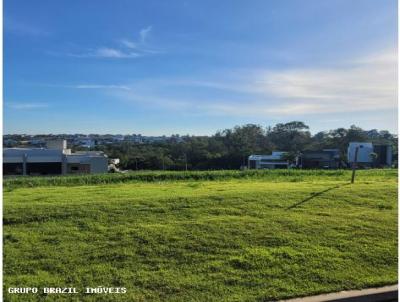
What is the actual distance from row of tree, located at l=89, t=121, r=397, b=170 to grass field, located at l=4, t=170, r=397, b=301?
11.3 m

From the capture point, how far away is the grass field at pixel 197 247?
3121mm

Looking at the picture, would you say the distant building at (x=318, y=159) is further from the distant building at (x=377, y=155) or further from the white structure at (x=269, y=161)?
the distant building at (x=377, y=155)

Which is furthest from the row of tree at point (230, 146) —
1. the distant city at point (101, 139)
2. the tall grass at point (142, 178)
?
the tall grass at point (142, 178)

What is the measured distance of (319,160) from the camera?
3753 centimetres

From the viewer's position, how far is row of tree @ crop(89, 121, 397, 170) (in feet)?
82.3

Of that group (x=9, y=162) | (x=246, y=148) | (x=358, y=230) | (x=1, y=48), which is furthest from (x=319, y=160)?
(x=1, y=48)

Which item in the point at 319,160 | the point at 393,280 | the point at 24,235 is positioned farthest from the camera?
the point at 319,160

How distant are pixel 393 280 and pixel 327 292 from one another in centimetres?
70

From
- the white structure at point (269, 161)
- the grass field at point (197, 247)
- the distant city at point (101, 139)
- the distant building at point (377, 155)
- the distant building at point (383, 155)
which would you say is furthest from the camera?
the white structure at point (269, 161)

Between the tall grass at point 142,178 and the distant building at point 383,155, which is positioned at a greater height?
the distant building at point 383,155

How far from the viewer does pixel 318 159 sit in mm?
37750

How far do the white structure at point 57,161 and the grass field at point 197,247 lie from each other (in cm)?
1353

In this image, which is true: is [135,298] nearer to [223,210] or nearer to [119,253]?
[119,253]

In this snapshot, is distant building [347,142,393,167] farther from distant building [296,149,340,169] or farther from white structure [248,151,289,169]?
white structure [248,151,289,169]
